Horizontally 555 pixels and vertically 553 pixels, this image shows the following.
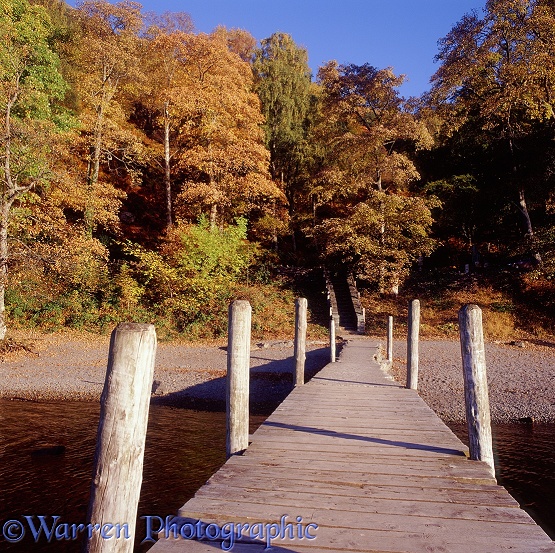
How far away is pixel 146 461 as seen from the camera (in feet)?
24.3

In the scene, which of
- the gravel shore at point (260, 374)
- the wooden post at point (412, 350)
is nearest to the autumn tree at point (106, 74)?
the gravel shore at point (260, 374)

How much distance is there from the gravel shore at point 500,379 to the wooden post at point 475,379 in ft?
19.2

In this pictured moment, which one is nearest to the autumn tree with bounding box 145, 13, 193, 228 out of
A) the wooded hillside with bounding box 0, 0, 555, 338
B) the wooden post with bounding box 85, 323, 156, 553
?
the wooded hillside with bounding box 0, 0, 555, 338

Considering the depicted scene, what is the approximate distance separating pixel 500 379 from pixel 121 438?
12.2 m

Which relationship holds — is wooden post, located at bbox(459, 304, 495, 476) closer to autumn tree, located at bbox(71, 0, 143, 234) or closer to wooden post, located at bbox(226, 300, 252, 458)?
wooden post, located at bbox(226, 300, 252, 458)

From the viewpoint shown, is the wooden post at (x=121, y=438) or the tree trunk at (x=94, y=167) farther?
the tree trunk at (x=94, y=167)

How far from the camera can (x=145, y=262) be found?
20875 millimetres

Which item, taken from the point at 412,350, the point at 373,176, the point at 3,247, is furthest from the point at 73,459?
the point at 373,176

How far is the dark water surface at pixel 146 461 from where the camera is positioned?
19.4ft

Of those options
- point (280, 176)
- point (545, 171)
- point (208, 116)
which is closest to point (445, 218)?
point (545, 171)

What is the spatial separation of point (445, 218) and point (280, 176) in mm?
11515

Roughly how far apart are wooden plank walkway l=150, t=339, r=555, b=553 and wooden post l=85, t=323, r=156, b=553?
0.45 metres

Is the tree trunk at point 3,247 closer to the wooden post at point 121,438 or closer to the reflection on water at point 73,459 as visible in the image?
the reflection on water at point 73,459

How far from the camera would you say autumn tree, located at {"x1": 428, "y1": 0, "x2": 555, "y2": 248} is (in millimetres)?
20172
